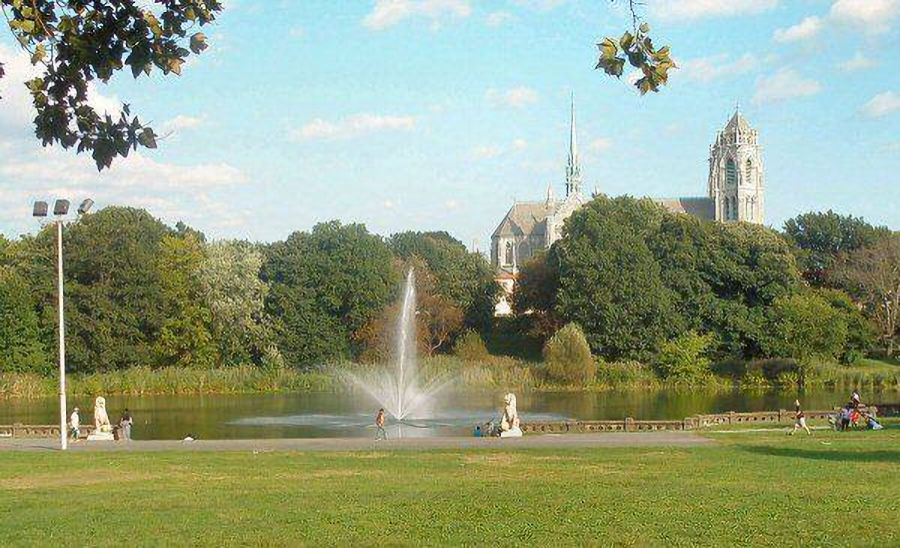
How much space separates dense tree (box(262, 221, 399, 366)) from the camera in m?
67.2

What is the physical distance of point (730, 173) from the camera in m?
146

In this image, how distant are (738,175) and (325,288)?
88397 mm

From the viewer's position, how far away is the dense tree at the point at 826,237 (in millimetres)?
86500

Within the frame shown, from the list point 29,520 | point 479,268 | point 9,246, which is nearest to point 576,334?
point 479,268

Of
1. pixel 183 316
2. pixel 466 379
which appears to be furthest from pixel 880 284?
pixel 183 316

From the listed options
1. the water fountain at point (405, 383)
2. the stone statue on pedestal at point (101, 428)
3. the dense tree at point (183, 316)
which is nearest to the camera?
the stone statue on pedestal at point (101, 428)

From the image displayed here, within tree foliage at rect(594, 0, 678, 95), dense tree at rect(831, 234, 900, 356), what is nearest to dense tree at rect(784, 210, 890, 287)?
dense tree at rect(831, 234, 900, 356)

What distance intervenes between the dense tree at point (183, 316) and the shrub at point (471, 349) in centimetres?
1496

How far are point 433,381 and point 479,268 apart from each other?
30.5 meters

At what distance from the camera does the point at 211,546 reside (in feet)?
41.8

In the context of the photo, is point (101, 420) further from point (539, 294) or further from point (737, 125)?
point (737, 125)

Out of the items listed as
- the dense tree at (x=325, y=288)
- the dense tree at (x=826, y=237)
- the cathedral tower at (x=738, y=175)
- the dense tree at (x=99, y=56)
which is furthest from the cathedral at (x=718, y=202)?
the dense tree at (x=99, y=56)

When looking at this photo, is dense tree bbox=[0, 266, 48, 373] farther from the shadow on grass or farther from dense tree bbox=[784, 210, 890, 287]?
dense tree bbox=[784, 210, 890, 287]

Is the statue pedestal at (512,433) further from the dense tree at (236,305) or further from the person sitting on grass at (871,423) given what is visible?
the dense tree at (236,305)
